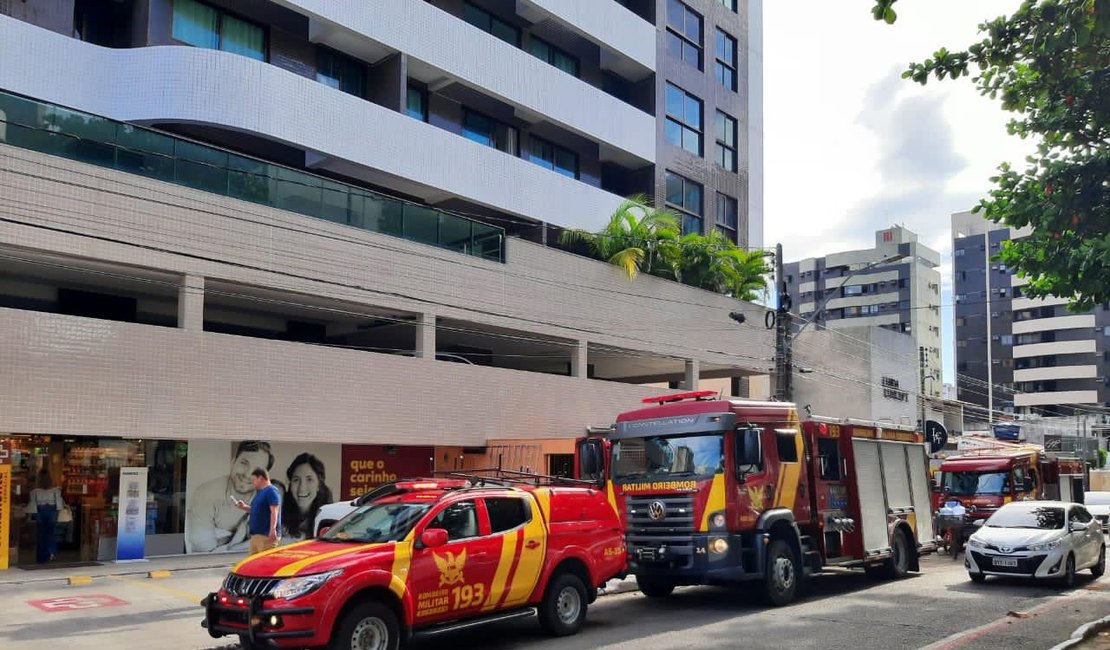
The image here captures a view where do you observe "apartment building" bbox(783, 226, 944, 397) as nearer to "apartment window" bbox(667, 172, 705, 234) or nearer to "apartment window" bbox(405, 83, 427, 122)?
"apartment window" bbox(667, 172, 705, 234)

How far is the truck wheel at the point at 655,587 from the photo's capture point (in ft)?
49.6

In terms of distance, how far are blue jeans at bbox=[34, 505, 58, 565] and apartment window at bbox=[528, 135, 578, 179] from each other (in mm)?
18651

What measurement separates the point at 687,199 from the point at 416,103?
1290 centimetres

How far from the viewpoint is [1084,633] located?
36.1ft

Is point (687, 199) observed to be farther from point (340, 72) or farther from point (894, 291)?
point (894, 291)

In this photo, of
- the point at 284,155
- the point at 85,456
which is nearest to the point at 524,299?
the point at 284,155

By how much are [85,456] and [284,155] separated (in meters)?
9.03

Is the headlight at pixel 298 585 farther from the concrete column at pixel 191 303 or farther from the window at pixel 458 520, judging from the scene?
the concrete column at pixel 191 303

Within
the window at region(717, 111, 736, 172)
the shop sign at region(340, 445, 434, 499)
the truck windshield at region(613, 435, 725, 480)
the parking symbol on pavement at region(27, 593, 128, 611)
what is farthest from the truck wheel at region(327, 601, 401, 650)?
the window at region(717, 111, 736, 172)

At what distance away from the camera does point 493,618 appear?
1080 centimetres

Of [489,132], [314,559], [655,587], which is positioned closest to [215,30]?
[489,132]

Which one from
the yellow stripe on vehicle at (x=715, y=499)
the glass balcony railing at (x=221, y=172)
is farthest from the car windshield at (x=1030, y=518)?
the glass balcony railing at (x=221, y=172)

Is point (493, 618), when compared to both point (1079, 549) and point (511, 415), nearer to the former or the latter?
point (1079, 549)

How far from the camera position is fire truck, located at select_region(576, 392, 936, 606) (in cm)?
1361
